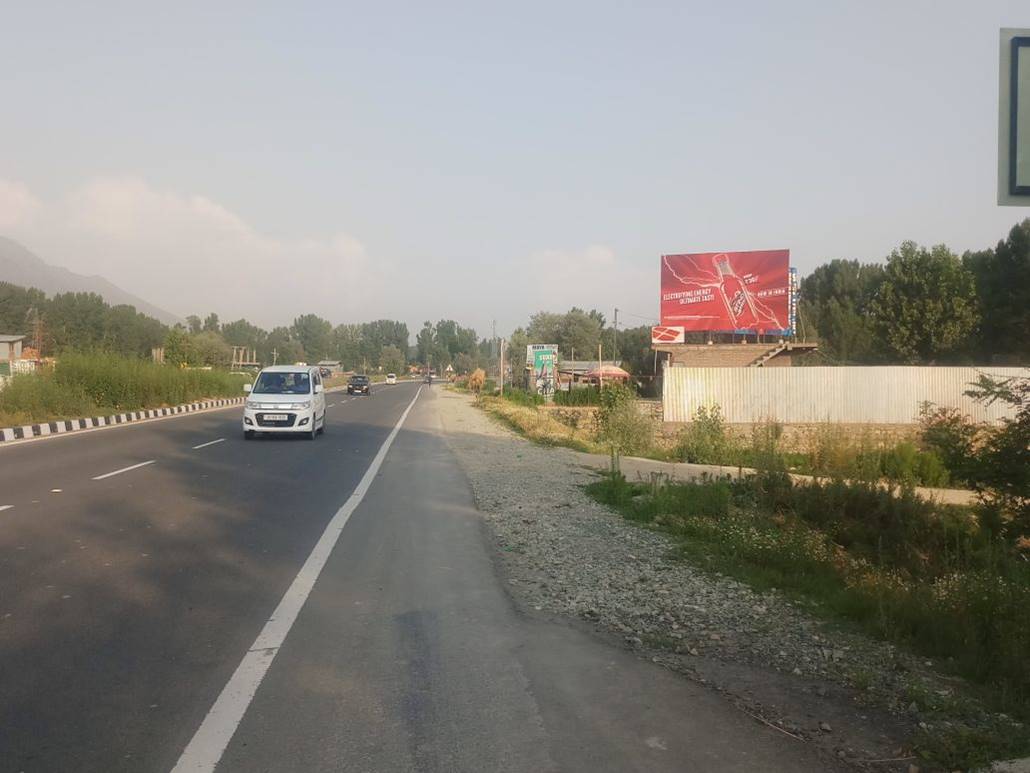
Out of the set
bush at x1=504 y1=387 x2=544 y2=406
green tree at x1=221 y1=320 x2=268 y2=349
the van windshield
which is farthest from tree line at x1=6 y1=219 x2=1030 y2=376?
green tree at x1=221 y1=320 x2=268 y2=349

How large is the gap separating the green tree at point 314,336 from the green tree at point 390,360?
12198 millimetres

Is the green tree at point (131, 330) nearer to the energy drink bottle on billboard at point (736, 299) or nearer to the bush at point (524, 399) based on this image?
the bush at point (524, 399)

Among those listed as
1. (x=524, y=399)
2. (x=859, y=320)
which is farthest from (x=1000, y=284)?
(x=524, y=399)

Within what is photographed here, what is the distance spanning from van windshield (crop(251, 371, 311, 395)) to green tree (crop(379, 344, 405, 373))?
144 meters

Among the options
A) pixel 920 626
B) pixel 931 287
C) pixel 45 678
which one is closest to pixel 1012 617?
pixel 920 626

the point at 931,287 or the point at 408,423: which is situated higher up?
the point at 931,287

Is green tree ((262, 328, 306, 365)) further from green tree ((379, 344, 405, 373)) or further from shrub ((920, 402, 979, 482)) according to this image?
shrub ((920, 402, 979, 482))

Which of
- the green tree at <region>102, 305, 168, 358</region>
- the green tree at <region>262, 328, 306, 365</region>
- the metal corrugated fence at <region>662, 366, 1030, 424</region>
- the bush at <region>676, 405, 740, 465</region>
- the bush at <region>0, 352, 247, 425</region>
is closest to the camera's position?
the bush at <region>676, 405, 740, 465</region>

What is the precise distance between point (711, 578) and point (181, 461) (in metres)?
12.2

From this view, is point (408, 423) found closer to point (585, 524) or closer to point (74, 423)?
point (74, 423)

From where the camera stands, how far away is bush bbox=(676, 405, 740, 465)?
20.6m

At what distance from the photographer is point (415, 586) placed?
290 inches

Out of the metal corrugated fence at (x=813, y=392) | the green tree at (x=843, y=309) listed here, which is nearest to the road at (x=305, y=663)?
the metal corrugated fence at (x=813, y=392)

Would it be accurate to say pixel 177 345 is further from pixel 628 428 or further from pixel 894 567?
pixel 894 567
